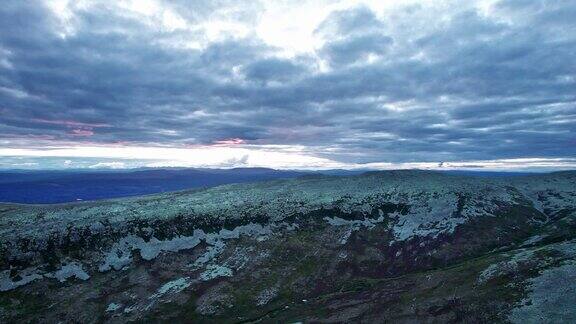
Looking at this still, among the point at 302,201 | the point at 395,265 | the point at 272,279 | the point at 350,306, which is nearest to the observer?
the point at 350,306

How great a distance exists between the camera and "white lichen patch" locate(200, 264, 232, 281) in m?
96.2

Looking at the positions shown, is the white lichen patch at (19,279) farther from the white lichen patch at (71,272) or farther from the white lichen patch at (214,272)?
the white lichen patch at (214,272)

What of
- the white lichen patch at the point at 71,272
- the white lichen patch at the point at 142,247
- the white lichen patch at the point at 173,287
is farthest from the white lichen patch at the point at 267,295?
the white lichen patch at the point at 71,272

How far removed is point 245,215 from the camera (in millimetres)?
129250

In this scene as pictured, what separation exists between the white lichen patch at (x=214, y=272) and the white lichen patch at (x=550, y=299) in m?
64.5

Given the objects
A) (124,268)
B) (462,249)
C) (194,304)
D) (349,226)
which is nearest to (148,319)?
(194,304)

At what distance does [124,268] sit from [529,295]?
8873 cm

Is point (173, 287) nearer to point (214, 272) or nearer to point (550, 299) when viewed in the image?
point (214, 272)

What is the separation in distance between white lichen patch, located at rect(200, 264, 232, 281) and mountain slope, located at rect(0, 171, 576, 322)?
0.46 meters

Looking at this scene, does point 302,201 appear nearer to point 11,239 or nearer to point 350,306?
point 350,306

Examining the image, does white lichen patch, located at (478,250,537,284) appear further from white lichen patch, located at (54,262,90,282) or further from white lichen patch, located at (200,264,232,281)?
white lichen patch, located at (54,262,90,282)

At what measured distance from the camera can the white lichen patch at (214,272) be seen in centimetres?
9622

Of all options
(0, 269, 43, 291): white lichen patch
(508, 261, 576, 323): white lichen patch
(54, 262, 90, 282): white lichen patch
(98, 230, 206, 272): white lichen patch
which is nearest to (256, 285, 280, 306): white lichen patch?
(98, 230, 206, 272): white lichen patch

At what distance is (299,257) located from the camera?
348 feet
